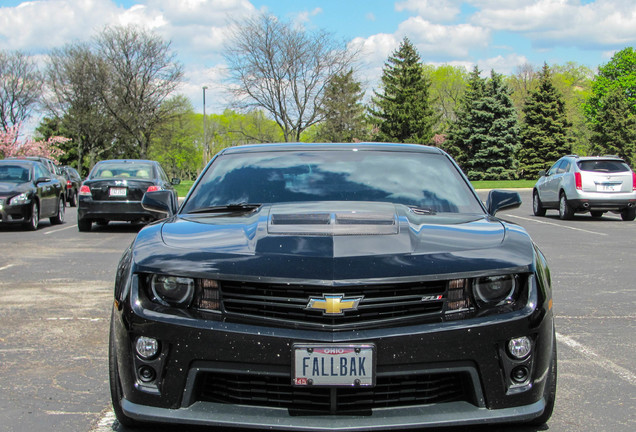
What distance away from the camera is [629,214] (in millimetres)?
18328

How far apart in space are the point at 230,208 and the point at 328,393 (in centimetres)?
152

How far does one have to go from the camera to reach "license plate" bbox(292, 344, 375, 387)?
2699 mm

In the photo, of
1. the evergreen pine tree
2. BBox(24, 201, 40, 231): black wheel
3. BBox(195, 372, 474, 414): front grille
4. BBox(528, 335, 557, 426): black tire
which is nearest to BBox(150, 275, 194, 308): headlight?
BBox(195, 372, 474, 414): front grille

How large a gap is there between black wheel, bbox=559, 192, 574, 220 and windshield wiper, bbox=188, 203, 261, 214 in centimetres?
1572

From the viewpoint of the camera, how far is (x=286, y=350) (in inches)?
107

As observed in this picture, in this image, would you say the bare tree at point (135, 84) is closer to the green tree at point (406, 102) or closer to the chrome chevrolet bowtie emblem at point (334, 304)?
the green tree at point (406, 102)

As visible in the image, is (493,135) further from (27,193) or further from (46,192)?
(27,193)

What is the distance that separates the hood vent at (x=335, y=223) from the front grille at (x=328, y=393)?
637 mm

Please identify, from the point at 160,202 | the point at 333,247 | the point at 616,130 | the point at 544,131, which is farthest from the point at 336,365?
the point at 616,130

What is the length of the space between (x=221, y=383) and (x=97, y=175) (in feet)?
43.3

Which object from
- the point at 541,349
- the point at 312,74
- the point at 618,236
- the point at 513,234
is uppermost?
the point at 312,74

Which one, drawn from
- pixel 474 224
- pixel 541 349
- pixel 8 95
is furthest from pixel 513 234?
pixel 8 95

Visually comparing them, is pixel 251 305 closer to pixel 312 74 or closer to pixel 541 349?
pixel 541 349

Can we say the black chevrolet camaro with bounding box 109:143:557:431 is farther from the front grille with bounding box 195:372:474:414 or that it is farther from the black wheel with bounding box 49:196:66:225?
the black wheel with bounding box 49:196:66:225
